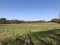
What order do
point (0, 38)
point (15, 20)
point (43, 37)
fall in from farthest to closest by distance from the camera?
point (15, 20), point (43, 37), point (0, 38)

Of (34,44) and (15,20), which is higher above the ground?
(15,20)

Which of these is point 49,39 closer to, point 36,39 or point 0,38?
point 36,39

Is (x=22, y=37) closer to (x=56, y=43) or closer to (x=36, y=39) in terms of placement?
(x=36, y=39)

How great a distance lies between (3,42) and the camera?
24.3ft

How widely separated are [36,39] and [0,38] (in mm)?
2214

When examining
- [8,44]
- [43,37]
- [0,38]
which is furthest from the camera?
[43,37]

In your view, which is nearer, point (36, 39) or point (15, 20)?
point (36, 39)

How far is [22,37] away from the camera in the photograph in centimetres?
809

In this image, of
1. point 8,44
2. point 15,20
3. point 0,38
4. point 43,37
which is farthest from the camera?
point 15,20

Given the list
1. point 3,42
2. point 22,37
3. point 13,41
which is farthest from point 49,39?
point 3,42

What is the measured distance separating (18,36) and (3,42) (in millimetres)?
1211

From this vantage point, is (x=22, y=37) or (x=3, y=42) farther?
(x=22, y=37)

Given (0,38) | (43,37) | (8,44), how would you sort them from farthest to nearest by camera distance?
(43,37) < (0,38) < (8,44)

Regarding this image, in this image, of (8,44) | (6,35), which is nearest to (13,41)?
(8,44)
